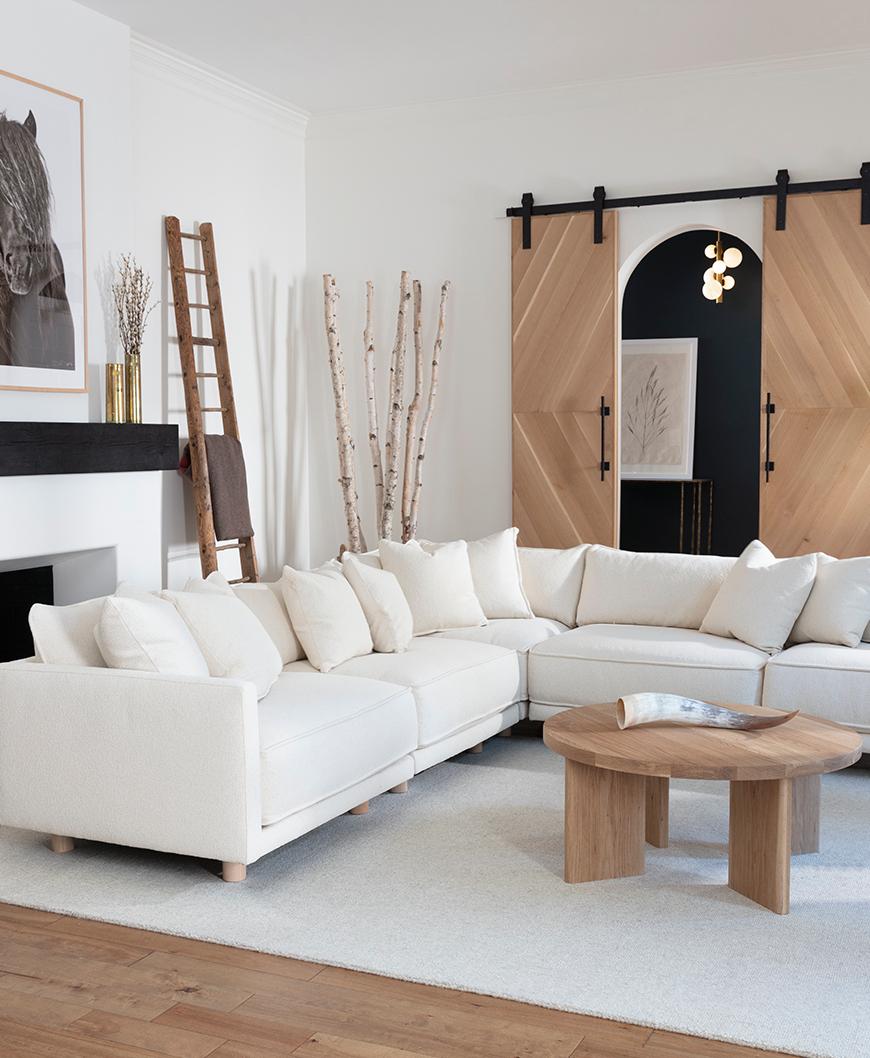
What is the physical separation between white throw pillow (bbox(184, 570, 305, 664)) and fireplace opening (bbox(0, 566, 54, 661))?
1191 millimetres

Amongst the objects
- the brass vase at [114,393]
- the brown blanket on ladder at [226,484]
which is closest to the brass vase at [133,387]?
the brass vase at [114,393]

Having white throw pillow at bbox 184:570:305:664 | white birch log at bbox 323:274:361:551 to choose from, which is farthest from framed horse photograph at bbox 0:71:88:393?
white birch log at bbox 323:274:361:551

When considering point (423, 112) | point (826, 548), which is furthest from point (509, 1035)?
point (423, 112)

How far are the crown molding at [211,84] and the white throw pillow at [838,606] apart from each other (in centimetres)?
411

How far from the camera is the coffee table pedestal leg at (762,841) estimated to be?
3.40 m

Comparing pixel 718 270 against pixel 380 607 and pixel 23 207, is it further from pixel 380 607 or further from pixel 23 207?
pixel 23 207

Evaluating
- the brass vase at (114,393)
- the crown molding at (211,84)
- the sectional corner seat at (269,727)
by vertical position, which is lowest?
the sectional corner seat at (269,727)

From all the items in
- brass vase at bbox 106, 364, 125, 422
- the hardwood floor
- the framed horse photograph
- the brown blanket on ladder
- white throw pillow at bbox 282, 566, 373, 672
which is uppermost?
the framed horse photograph

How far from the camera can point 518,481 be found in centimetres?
724

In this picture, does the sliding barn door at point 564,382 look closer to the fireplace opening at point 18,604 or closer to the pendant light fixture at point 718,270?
the pendant light fixture at point 718,270

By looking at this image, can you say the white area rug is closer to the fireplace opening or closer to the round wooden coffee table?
the round wooden coffee table

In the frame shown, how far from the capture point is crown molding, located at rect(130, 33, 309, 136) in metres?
6.19

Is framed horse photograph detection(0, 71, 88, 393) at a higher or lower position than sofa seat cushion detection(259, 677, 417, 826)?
higher

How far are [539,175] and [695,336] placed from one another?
2.26m
